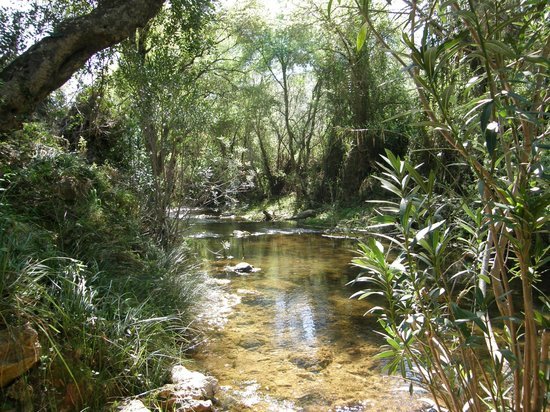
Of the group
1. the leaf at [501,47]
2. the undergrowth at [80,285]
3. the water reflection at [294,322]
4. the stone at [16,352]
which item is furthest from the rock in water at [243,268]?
the leaf at [501,47]

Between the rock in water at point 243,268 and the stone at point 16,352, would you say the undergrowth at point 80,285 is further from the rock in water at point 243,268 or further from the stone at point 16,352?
the rock in water at point 243,268

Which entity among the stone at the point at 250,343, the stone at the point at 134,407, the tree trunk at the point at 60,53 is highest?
the tree trunk at the point at 60,53

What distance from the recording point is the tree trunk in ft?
14.6

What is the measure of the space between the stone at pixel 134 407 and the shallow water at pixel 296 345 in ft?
2.92

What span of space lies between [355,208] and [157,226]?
11.1 m

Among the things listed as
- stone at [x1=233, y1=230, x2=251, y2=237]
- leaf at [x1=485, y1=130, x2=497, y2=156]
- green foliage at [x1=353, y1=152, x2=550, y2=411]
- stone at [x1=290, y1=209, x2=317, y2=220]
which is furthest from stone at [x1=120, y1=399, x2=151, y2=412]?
stone at [x1=290, y1=209, x2=317, y2=220]

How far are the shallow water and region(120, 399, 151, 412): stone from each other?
0.89 metres

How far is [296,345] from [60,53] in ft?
15.1

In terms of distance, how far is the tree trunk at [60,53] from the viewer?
444cm

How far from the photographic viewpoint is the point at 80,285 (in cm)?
322

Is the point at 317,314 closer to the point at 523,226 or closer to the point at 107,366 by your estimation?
the point at 107,366

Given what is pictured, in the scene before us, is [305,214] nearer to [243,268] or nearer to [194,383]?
[243,268]

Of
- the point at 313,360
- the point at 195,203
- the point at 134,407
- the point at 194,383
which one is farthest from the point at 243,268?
the point at 134,407

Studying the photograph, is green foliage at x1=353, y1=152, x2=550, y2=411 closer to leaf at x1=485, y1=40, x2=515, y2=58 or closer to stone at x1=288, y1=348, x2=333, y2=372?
leaf at x1=485, y1=40, x2=515, y2=58
